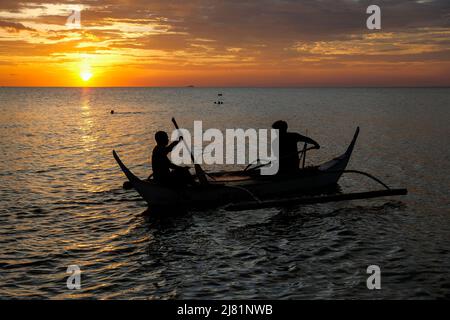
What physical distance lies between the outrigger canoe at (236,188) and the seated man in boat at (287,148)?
358 millimetres

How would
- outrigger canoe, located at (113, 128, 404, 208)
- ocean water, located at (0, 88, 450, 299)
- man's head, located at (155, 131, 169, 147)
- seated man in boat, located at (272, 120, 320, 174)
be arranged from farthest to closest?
seated man in boat, located at (272, 120, 320, 174), outrigger canoe, located at (113, 128, 404, 208), man's head, located at (155, 131, 169, 147), ocean water, located at (0, 88, 450, 299)

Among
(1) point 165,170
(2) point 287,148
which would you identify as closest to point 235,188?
(1) point 165,170

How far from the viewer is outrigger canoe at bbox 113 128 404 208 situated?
48.3ft

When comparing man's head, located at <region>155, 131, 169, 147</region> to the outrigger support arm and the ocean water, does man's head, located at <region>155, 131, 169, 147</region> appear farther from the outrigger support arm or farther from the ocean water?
the outrigger support arm

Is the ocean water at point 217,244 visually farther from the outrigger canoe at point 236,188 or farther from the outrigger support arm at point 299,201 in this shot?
the outrigger support arm at point 299,201

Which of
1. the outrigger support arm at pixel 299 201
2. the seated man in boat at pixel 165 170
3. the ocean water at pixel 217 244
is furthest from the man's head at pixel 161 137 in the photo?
the outrigger support arm at pixel 299 201

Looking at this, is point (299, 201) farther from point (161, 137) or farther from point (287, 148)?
point (161, 137)

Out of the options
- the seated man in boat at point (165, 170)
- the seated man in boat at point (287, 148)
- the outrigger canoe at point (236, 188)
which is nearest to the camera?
the seated man in boat at point (165, 170)

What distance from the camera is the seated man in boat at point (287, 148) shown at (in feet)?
53.6

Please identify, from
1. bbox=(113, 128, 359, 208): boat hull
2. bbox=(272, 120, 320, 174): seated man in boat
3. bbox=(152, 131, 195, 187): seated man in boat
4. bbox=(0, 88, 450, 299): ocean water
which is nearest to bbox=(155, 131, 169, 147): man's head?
bbox=(152, 131, 195, 187): seated man in boat

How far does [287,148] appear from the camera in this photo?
1658 centimetres

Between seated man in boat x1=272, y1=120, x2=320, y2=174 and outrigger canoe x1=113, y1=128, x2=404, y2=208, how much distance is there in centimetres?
36
